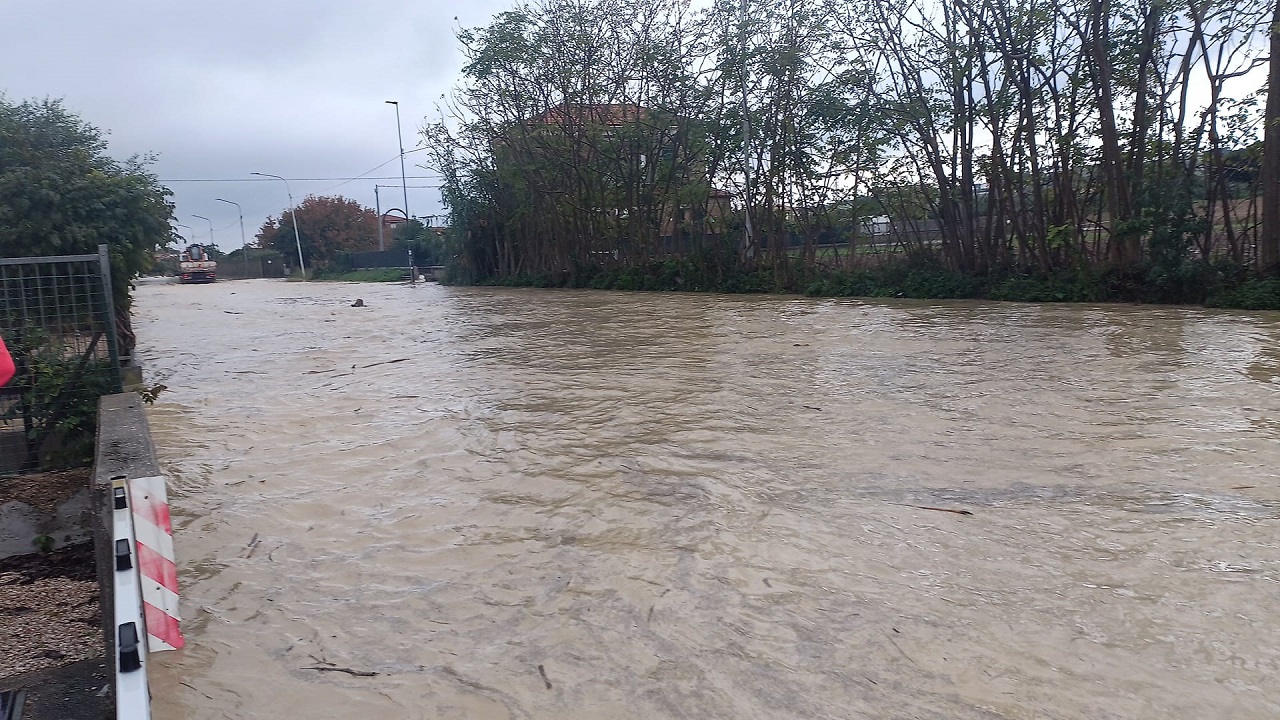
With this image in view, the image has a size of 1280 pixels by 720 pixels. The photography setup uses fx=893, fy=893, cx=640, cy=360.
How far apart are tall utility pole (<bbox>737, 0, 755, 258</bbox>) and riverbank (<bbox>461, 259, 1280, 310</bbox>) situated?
748 mm

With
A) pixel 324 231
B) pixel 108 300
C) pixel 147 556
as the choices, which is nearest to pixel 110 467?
pixel 147 556

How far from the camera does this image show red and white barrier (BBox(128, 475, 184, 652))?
3.18m

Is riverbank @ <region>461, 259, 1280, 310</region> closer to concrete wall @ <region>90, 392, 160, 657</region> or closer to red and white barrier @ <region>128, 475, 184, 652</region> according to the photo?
concrete wall @ <region>90, 392, 160, 657</region>

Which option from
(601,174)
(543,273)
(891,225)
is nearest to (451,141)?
(543,273)

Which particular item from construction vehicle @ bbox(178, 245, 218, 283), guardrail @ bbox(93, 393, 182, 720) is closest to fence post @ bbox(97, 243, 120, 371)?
guardrail @ bbox(93, 393, 182, 720)

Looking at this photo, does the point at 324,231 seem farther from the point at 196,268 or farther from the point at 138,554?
the point at 138,554

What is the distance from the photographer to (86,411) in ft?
19.7

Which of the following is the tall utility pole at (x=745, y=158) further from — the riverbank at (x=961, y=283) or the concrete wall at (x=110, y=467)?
the concrete wall at (x=110, y=467)

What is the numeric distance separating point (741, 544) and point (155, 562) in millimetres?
2427

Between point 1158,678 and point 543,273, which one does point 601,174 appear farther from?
point 1158,678

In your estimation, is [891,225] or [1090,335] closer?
[1090,335]

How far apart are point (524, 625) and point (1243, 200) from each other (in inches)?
601

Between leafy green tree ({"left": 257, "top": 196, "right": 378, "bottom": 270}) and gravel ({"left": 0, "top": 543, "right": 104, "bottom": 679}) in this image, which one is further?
leafy green tree ({"left": 257, "top": 196, "right": 378, "bottom": 270})

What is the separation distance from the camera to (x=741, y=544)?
419cm
